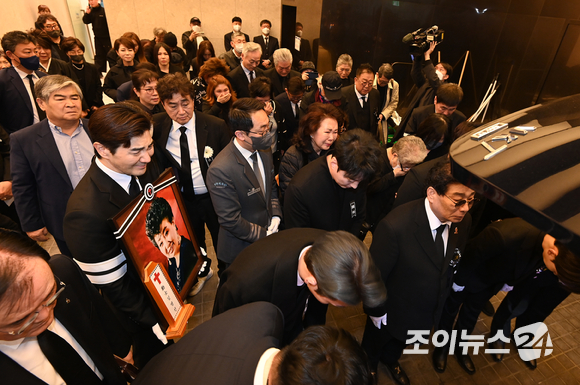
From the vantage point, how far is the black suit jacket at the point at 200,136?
278 cm

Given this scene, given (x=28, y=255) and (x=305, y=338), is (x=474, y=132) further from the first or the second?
(x=28, y=255)

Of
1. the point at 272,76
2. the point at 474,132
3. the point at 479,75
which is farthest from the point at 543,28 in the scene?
the point at 474,132

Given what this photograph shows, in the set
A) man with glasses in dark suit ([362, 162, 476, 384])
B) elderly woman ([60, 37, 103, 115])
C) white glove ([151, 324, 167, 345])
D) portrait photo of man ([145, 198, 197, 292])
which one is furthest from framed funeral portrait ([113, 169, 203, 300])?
elderly woman ([60, 37, 103, 115])

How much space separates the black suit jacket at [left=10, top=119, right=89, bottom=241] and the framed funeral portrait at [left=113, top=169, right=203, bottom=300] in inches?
45.1

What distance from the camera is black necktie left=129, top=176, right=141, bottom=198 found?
184cm

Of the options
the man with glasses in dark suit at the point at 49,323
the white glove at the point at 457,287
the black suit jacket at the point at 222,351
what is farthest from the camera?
the white glove at the point at 457,287

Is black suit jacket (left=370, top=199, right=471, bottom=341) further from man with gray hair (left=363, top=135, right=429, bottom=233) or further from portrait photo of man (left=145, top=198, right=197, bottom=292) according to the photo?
portrait photo of man (left=145, top=198, right=197, bottom=292)

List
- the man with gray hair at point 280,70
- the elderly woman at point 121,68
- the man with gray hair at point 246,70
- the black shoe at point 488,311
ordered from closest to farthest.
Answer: the black shoe at point 488,311 → the man with gray hair at point 246,70 → the man with gray hair at point 280,70 → the elderly woman at point 121,68

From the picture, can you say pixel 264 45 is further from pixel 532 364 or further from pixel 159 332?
pixel 532 364

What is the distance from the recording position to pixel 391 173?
2850 millimetres

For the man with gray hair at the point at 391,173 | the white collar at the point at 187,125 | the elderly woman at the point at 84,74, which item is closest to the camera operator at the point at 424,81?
the man with gray hair at the point at 391,173

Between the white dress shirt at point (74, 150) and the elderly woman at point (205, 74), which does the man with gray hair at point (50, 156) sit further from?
the elderly woman at point (205, 74)

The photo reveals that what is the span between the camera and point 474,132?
0.91 m

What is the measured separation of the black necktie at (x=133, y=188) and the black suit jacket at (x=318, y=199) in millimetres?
1042
